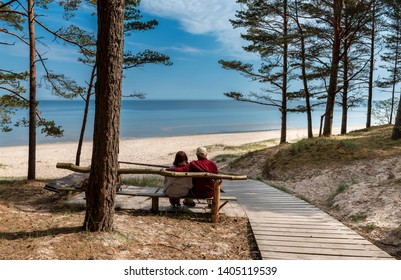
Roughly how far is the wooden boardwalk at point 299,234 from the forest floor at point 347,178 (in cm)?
77

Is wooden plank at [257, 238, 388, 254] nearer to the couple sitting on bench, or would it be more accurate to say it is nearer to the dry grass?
the dry grass

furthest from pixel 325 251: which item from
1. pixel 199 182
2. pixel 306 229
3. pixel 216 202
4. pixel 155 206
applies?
pixel 155 206

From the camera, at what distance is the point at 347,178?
999 cm

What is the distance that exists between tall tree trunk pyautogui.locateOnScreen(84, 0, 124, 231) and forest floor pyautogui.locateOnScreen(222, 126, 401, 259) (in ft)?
14.8

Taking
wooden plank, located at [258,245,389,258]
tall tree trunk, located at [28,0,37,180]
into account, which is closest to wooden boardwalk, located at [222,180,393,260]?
wooden plank, located at [258,245,389,258]

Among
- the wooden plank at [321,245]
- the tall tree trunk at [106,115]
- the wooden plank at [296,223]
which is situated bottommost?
the wooden plank at [321,245]

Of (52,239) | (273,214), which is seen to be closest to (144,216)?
(52,239)

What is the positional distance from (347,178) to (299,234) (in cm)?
556

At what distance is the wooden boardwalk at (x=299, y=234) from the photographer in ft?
14.8

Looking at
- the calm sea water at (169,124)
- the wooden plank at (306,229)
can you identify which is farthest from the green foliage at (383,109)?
the wooden plank at (306,229)

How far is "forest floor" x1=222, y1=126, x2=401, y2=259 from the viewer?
647 cm

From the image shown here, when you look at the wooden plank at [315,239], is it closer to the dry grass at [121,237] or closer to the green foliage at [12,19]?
the dry grass at [121,237]

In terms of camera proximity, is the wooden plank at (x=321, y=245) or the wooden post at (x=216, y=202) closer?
the wooden plank at (x=321, y=245)

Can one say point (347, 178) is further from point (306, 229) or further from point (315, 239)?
point (315, 239)
